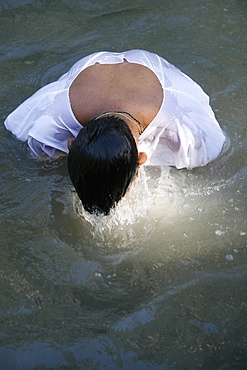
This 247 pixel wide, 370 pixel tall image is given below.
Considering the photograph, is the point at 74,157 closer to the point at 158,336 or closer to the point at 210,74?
the point at 158,336

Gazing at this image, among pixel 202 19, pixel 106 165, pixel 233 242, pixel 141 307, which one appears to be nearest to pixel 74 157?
pixel 106 165

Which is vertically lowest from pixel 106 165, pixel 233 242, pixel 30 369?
pixel 233 242

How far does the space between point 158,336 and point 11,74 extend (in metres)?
2.27

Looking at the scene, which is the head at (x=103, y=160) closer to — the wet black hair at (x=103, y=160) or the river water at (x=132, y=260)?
the wet black hair at (x=103, y=160)

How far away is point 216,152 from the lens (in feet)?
12.4

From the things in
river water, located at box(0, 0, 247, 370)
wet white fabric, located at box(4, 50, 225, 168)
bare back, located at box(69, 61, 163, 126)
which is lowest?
river water, located at box(0, 0, 247, 370)

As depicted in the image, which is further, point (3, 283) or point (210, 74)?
point (210, 74)

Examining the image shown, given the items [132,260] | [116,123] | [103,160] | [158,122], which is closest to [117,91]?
[158,122]

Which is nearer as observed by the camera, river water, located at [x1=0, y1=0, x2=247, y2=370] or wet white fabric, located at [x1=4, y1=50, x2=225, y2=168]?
river water, located at [x1=0, y1=0, x2=247, y2=370]

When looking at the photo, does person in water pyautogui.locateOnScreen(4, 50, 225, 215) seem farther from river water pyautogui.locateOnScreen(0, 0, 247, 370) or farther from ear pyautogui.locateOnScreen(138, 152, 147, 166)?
river water pyautogui.locateOnScreen(0, 0, 247, 370)

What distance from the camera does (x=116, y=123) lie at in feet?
9.36

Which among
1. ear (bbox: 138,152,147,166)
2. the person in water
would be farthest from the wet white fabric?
ear (bbox: 138,152,147,166)

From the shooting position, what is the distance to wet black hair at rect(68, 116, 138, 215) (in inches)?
109

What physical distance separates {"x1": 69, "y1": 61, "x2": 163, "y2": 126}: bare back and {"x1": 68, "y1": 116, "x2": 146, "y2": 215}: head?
298mm
